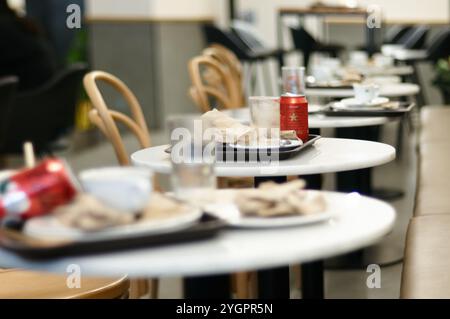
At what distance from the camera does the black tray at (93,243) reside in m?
1.02

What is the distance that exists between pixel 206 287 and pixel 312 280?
107 cm

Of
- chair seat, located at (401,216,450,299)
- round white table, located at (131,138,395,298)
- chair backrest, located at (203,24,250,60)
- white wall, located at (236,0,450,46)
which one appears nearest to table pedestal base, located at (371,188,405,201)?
chair seat, located at (401,216,450,299)

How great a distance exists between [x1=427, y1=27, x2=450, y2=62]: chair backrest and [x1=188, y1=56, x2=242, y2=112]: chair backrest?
3.62m

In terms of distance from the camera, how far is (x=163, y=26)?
27.8 ft

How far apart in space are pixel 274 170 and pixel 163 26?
7147 millimetres

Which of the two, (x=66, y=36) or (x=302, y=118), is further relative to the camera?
(x=66, y=36)

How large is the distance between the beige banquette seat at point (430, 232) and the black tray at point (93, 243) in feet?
1.94

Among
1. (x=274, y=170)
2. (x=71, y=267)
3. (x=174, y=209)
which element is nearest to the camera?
(x=71, y=267)

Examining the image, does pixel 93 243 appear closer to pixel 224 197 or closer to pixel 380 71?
pixel 224 197

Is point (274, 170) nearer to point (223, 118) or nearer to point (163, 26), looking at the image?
point (223, 118)

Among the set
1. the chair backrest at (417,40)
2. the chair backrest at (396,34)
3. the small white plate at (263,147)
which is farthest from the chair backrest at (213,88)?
the chair backrest at (396,34)

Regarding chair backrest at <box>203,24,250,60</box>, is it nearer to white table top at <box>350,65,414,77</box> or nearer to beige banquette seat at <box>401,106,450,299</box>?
white table top at <box>350,65,414,77</box>
